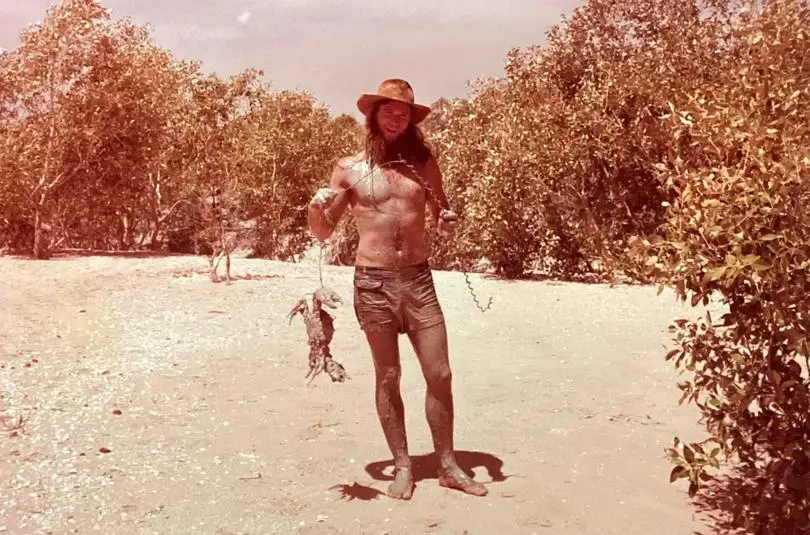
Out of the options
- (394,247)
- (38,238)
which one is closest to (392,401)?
(394,247)

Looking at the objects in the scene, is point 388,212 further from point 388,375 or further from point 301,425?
point 301,425

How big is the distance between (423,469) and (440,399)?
764 mm

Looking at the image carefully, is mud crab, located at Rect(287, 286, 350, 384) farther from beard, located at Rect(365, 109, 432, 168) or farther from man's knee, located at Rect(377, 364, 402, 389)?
beard, located at Rect(365, 109, 432, 168)

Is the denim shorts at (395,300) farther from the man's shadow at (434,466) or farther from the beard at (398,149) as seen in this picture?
the man's shadow at (434,466)

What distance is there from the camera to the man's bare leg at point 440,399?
473cm

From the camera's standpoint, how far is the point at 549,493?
195 inches

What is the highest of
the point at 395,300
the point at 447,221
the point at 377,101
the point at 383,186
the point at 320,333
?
the point at 377,101

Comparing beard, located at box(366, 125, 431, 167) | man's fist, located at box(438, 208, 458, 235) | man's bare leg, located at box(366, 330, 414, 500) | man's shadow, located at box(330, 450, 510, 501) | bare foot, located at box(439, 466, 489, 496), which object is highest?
beard, located at box(366, 125, 431, 167)

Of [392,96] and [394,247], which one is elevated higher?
[392,96]

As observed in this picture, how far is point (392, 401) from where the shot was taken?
4887mm

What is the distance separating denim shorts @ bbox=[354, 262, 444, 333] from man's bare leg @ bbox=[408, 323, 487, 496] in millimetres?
79

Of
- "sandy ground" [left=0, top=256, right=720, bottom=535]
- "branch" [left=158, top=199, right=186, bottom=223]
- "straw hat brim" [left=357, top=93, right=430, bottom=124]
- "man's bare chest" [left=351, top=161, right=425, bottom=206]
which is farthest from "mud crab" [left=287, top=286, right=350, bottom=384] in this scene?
"branch" [left=158, top=199, right=186, bottom=223]

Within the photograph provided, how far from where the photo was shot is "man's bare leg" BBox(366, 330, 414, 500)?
479 cm

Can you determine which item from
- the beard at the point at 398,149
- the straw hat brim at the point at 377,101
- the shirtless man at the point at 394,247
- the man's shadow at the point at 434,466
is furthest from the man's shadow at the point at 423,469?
the straw hat brim at the point at 377,101
